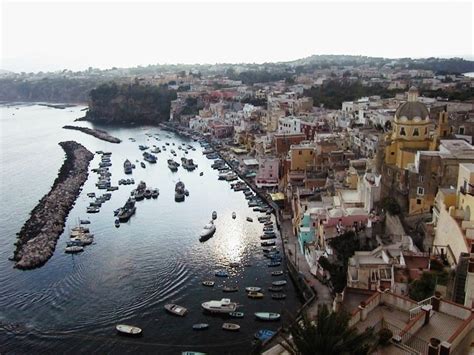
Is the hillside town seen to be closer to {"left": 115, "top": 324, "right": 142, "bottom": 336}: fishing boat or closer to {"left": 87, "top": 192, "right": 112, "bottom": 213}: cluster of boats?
{"left": 115, "top": 324, "right": 142, "bottom": 336}: fishing boat

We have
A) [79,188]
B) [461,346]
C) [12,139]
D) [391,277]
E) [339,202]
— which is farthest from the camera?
[12,139]

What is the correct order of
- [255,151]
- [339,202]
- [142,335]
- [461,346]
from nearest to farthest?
[461,346] < [142,335] < [339,202] < [255,151]

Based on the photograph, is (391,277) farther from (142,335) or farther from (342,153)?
(342,153)

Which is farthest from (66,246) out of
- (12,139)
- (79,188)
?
(12,139)

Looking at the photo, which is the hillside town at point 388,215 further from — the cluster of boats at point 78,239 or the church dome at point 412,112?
the cluster of boats at point 78,239

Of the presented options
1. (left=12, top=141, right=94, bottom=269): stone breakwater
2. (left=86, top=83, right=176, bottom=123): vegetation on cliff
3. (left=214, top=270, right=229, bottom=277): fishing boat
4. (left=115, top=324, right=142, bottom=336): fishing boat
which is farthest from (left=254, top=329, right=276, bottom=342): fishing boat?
(left=86, top=83, right=176, bottom=123): vegetation on cliff

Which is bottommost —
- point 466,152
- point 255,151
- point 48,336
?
point 48,336

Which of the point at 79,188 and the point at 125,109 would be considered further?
the point at 125,109

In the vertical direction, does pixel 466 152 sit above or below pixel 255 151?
above
